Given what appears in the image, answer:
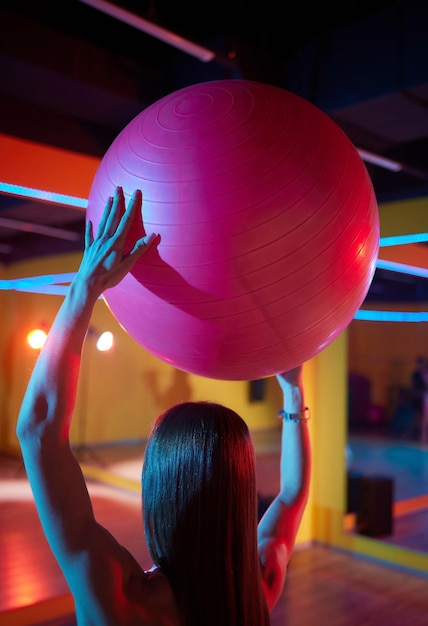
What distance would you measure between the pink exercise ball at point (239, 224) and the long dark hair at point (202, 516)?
9.7 inches

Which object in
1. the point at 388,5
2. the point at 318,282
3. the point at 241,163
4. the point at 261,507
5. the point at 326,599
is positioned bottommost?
the point at 326,599

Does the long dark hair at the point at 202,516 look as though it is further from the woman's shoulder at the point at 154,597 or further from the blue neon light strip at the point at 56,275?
the blue neon light strip at the point at 56,275

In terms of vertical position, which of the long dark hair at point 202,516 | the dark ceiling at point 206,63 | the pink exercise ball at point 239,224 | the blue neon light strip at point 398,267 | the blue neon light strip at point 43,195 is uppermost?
the dark ceiling at point 206,63

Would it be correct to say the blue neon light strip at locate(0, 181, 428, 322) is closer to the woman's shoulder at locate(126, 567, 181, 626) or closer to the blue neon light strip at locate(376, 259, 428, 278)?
the blue neon light strip at locate(376, 259, 428, 278)

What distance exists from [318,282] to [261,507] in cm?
336

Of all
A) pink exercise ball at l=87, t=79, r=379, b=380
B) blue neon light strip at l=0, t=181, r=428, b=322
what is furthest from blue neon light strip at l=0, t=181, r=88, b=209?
pink exercise ball at l=87, t=79, r=379, b=380

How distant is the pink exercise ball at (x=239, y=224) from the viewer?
45.5 inches

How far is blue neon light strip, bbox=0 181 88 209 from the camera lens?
293cm

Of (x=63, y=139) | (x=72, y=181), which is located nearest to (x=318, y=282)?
(x=72, y=181)

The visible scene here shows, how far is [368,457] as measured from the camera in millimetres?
9633

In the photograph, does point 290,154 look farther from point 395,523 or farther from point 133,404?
point 133,404

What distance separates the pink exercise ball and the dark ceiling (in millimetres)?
1783

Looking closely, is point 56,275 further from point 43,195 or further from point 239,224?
point 239,224

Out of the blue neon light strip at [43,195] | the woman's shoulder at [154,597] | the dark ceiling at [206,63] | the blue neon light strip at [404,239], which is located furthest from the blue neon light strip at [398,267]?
the woman's shoulder at [154,597]
